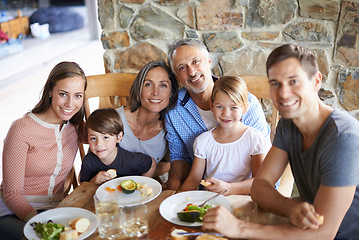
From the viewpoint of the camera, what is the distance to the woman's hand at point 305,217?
1.17 meters

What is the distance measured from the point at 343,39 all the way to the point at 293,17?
32cm

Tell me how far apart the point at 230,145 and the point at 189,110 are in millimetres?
350

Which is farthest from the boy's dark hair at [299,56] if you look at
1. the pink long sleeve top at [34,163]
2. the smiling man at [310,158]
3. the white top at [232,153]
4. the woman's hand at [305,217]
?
→ the pink long sleeve top at [34,163]

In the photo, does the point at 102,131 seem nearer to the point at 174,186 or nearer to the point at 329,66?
the point at 174,186

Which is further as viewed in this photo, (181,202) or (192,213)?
(181,202)

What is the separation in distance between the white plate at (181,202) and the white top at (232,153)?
0.42m

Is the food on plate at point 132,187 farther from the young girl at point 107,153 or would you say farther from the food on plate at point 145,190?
the young girl at point 107,153

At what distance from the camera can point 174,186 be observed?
2.09m

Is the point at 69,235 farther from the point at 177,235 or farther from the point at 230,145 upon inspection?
the point at 230,145

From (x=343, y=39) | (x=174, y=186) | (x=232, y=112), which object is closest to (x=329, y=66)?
(x=343, y=39)

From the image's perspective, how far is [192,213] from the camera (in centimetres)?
134

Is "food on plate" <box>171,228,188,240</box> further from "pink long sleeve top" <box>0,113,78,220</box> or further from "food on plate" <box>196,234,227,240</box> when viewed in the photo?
"pink long sleeve top" <box>0,113,78,220</box>

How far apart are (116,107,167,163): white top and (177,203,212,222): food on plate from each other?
884 mm

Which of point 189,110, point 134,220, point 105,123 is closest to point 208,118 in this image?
point 189,110
